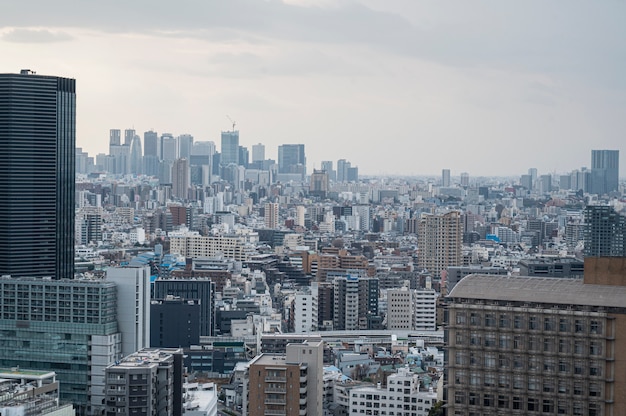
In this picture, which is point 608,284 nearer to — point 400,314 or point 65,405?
point 65,405

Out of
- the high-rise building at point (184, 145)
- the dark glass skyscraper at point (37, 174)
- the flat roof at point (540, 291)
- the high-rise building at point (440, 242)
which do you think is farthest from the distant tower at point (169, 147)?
the flat roof at point (540, 291)

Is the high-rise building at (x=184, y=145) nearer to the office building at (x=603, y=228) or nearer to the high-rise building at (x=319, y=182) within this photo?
the high-rise building at (x=319, y=182)

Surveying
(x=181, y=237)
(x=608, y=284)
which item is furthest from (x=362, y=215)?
(x=608, y=284)

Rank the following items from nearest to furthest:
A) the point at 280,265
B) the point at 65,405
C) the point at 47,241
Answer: the point at 65,405 → the point at 47,241 → the point at 280,265

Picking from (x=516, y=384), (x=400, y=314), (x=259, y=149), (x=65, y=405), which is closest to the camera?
(x=516, y=384)

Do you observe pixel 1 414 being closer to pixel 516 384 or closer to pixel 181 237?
pixel 516 384

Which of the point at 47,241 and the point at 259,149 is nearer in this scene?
the point at 47,241

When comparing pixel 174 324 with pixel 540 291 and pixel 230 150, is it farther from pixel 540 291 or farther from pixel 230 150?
pixel 230 150

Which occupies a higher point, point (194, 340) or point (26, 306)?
point (26, 306)
